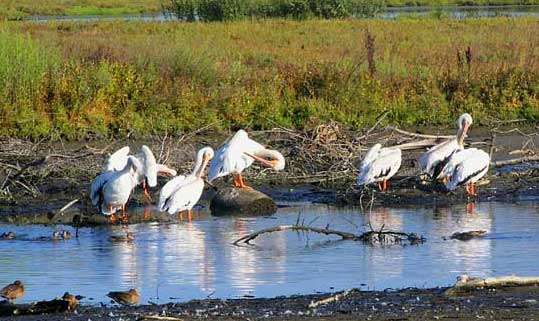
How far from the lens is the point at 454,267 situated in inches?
430

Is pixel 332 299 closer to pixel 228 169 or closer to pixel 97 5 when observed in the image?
pixel 228 169

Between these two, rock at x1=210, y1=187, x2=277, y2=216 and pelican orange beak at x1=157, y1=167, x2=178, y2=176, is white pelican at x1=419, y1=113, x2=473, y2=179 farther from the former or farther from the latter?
pelican orange beak at x1=157, y1=167, x2=178, y2=176

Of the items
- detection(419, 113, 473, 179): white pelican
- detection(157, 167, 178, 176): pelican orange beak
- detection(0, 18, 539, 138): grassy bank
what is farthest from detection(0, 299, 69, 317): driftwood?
detection(0, 18, 539, 138): grassy bank

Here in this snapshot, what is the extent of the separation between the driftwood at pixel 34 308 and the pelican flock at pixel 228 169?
5.02 metres

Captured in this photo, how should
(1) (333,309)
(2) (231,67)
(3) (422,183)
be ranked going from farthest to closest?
(2) (231,67) → (3) (422,183) → (1) (333,309)

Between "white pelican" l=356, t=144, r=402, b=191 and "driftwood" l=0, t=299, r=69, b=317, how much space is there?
6.63 meters

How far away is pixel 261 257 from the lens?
460 inches

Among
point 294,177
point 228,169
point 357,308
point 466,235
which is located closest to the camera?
point 357,308

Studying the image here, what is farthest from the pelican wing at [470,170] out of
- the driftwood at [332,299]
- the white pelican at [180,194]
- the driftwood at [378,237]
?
the driftwood at [332,299]

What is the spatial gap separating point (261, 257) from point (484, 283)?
9.74 feet

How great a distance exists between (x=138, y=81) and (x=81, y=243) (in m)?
7.91

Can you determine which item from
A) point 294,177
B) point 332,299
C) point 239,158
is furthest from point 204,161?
point 332,299

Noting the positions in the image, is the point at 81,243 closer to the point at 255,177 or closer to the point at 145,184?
the point at 145,184

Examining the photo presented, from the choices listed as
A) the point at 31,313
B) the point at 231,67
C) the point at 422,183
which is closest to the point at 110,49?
the point at 231,67
